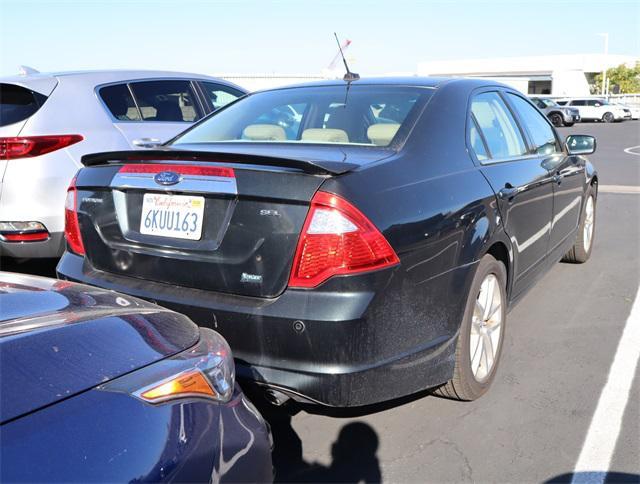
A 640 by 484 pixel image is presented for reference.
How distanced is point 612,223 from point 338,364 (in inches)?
255

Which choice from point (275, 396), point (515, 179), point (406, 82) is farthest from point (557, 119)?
point (275, 396)

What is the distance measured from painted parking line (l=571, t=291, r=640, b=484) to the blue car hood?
1807 millimetres

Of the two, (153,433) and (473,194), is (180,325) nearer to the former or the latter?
(153,433)

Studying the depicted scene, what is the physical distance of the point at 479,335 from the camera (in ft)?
10.3

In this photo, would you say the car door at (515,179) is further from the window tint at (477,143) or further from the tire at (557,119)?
the tire at (557,119)

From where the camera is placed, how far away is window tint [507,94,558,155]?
4.26 m

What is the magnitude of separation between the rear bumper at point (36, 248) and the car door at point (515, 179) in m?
3.05

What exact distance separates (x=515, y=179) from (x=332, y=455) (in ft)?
6.15

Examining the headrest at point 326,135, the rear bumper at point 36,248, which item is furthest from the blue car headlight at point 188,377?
the rear bumper at point 36,248

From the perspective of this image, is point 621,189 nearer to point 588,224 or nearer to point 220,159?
point 588,224

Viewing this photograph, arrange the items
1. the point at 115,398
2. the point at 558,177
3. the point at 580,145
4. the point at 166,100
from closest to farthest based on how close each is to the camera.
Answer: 1. the point at 115,398
2. the point at 558,177
3. the point at 580,145
4. the point at 166,100

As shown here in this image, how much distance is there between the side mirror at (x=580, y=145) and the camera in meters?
4.93

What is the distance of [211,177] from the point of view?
2.50 m

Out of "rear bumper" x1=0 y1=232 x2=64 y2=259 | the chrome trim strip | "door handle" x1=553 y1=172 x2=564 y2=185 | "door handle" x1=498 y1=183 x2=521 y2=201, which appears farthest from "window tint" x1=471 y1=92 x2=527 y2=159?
"rear bumper" x1=0 y1=232 x2=64 y2=259
